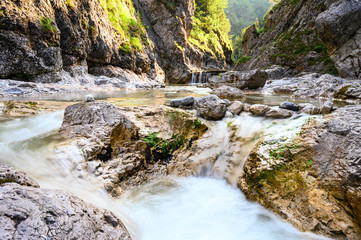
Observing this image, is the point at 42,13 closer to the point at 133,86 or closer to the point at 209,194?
the point at 133,86

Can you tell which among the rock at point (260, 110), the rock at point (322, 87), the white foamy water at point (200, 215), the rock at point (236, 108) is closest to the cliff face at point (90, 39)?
the white foamy water at point (200, 215)

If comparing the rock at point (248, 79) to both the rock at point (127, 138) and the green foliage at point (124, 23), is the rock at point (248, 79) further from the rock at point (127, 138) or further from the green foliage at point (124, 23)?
the green foliage at point (124, 23)

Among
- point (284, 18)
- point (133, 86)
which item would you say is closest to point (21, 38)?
point (133, 86)

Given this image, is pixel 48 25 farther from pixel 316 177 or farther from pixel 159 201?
pixel 316 177

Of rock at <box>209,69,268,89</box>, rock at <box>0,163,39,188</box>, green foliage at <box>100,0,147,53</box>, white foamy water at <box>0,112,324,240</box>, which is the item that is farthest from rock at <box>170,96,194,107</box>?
green foliage at <box>100,0,147,53</box>

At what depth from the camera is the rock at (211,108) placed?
4166 mm

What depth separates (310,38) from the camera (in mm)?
14055

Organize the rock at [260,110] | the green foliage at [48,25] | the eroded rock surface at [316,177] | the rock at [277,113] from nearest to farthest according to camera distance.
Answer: the eroded rock surface at [316,177]
the rock at [277,113]
the rock at [260,110]
the green foliage at [48,25]

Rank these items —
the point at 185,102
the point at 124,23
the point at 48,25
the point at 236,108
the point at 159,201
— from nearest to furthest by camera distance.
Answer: the point at 159,201 < the point at 236,108 < the point at 185,102 < the point at 48,25 < the point at 124,23

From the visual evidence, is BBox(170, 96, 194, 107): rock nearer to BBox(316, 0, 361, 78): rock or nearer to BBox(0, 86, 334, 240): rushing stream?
BBox(0, 86, 334, 240): rushing stream

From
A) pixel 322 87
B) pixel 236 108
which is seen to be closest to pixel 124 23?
pixel 322 87

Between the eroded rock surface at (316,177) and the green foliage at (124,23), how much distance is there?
17451 mm

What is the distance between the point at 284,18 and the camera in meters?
18.1

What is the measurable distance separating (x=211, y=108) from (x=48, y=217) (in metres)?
3.55
